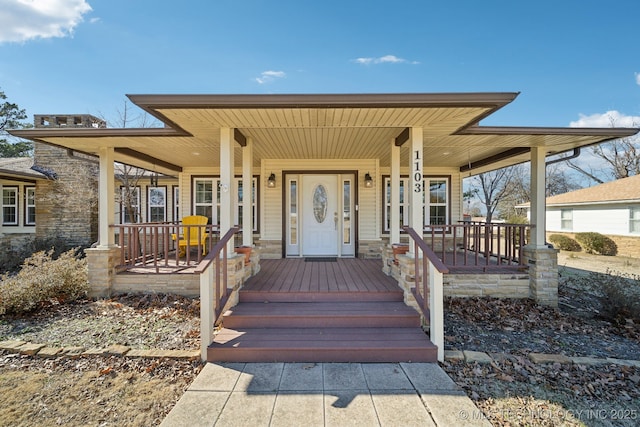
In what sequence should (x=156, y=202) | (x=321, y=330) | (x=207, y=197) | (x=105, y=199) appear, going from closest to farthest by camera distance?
1. (x=321, y=330)
2. (x=105, y=199)
3. (x=207, y=197)
4. (x=156, y=202)

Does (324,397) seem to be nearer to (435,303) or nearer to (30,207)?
(435,303)

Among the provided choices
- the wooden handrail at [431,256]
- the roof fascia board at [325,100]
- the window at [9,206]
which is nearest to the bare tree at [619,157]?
the roof fascia board at [325,100]

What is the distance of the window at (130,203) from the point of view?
9.78m

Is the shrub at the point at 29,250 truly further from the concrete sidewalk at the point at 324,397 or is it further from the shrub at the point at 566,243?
the shrub at the point at 566,243

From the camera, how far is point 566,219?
14680 mm

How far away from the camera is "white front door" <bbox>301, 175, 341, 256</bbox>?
7.12 meters

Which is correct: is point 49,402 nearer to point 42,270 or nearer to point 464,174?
point 42,270

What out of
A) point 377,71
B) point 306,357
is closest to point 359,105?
point 306,357

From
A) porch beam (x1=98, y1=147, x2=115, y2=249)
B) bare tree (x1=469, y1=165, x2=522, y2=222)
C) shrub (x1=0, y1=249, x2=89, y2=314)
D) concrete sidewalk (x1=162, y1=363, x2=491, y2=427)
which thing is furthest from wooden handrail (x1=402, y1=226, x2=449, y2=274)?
bare tree (x1=469, y1=165, x2=522, y2=222)

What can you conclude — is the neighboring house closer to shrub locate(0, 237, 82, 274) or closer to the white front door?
shrub locate(0, 237, 82, 274)

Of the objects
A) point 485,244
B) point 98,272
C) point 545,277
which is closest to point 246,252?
point 98,272

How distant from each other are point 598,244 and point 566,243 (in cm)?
147

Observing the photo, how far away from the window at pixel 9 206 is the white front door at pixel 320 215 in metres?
11.0

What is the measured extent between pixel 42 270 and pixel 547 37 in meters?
17.7
